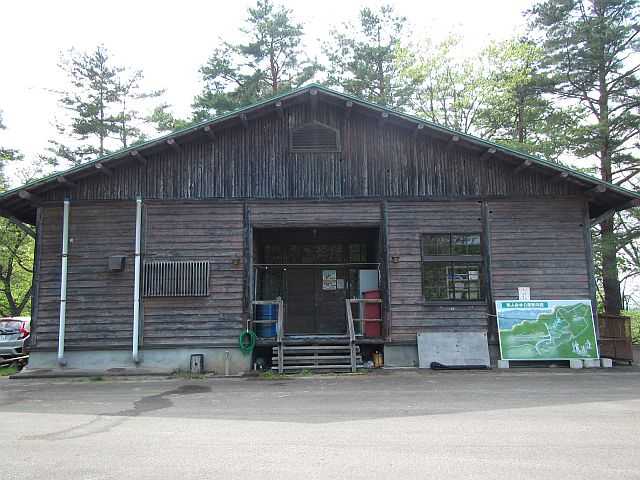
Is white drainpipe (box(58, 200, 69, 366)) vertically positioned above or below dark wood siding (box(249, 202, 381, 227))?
below

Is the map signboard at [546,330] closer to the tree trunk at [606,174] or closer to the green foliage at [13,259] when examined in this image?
the tree trunk at [606,174]

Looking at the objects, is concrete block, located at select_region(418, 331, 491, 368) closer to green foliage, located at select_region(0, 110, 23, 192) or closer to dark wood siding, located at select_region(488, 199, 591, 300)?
dark wood siding, located at select_region(488, 199, 591, 300)

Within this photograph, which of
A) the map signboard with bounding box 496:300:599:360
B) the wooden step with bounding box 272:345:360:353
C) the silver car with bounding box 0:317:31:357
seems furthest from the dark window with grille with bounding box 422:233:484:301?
the silver car with bounding box 0:317:31:357

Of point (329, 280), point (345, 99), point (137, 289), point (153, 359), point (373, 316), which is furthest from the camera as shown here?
point (329, 280)

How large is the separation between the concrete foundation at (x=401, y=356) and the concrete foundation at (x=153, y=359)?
11.1ft

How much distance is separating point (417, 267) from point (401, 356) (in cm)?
222

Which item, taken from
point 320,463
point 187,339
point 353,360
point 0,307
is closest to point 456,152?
point 353,360

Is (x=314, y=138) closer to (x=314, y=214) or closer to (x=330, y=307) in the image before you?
(x=314, y=214)

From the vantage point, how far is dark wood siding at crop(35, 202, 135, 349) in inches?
499

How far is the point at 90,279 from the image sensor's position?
12.9 m

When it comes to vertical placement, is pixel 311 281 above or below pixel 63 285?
above

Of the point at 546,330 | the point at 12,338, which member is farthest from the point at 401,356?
the point at 12,338

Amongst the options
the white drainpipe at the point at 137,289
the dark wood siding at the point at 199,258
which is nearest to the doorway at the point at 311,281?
the dark wood siding at the point at 199,258

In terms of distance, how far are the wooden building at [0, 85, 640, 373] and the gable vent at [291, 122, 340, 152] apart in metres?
0.04
